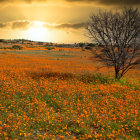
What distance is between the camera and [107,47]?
14.5 meters

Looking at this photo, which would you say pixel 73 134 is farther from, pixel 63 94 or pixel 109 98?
pixel 109 98

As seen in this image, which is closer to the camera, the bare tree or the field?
the field

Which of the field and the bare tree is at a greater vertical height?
the bare tree

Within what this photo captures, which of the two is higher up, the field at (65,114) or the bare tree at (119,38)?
the bare tree at (119,38)

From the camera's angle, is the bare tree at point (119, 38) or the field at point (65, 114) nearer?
the field at point (65, 114)

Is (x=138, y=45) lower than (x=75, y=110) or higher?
higher

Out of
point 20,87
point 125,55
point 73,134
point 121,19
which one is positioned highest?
point 121,19

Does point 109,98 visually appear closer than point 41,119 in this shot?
No

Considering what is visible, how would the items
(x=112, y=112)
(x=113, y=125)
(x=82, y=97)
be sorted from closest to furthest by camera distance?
(x=113, y=125)
(x=112, y=112)
(x=82, y=97)

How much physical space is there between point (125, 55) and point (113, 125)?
28.4ft

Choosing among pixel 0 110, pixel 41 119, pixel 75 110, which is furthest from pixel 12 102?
pixel 75 110

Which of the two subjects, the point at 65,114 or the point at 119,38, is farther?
the point at 119,38

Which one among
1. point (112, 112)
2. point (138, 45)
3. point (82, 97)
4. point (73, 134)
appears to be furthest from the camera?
point (138, 45)

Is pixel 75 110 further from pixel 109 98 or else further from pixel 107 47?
pixel 107 47
